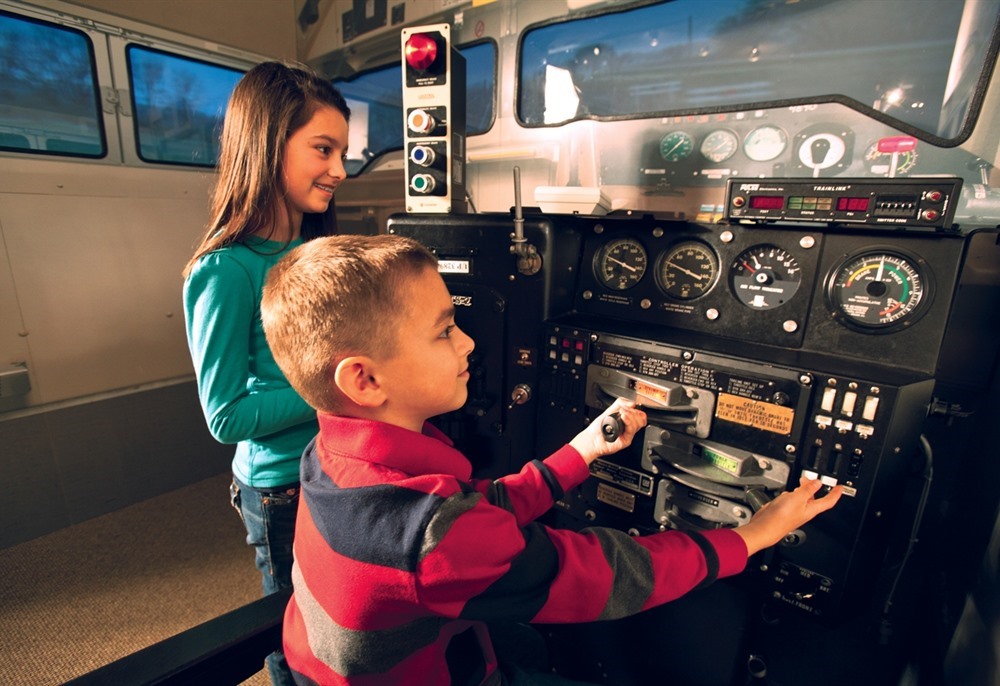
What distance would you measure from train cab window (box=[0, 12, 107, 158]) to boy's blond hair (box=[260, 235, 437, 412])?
219 centimetres

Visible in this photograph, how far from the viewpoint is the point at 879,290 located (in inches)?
37.9

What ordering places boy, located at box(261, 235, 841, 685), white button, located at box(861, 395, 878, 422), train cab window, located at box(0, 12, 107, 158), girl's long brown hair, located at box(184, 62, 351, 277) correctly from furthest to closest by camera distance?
train cab window, located at box(0, 12, 107, 158) → girl's long brown hair, located at box(184, 62, 351, 277) → white button, located at box(861, 395, 878, 422) → boy, located at box(261, 235, 841, 685)

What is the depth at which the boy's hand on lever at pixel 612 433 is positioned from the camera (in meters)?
1.04

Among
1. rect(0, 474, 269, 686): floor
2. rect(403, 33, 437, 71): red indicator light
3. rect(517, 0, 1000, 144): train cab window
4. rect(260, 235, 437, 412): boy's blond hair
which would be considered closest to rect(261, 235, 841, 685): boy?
rect(260, 235, 437, 412): boy's blond hair

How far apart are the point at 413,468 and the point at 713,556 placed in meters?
0.50

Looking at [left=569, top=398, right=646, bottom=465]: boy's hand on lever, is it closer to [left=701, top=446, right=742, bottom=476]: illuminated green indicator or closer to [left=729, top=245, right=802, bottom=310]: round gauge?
[left=701, top=446, right=742, bottom=476]: illuminated green indicator

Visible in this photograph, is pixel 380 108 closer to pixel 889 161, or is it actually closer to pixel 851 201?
pixel 889 161

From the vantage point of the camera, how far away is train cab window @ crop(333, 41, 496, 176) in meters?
2.22

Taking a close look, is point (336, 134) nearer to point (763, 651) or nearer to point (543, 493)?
point (543, 493)

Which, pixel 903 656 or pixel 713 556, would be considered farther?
pixel 903 656

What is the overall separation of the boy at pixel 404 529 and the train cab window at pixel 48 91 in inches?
84.2

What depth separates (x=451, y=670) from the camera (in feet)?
2.71

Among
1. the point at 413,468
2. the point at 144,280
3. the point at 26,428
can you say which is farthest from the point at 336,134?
the point at 26,428

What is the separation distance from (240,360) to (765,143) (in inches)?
62.4
